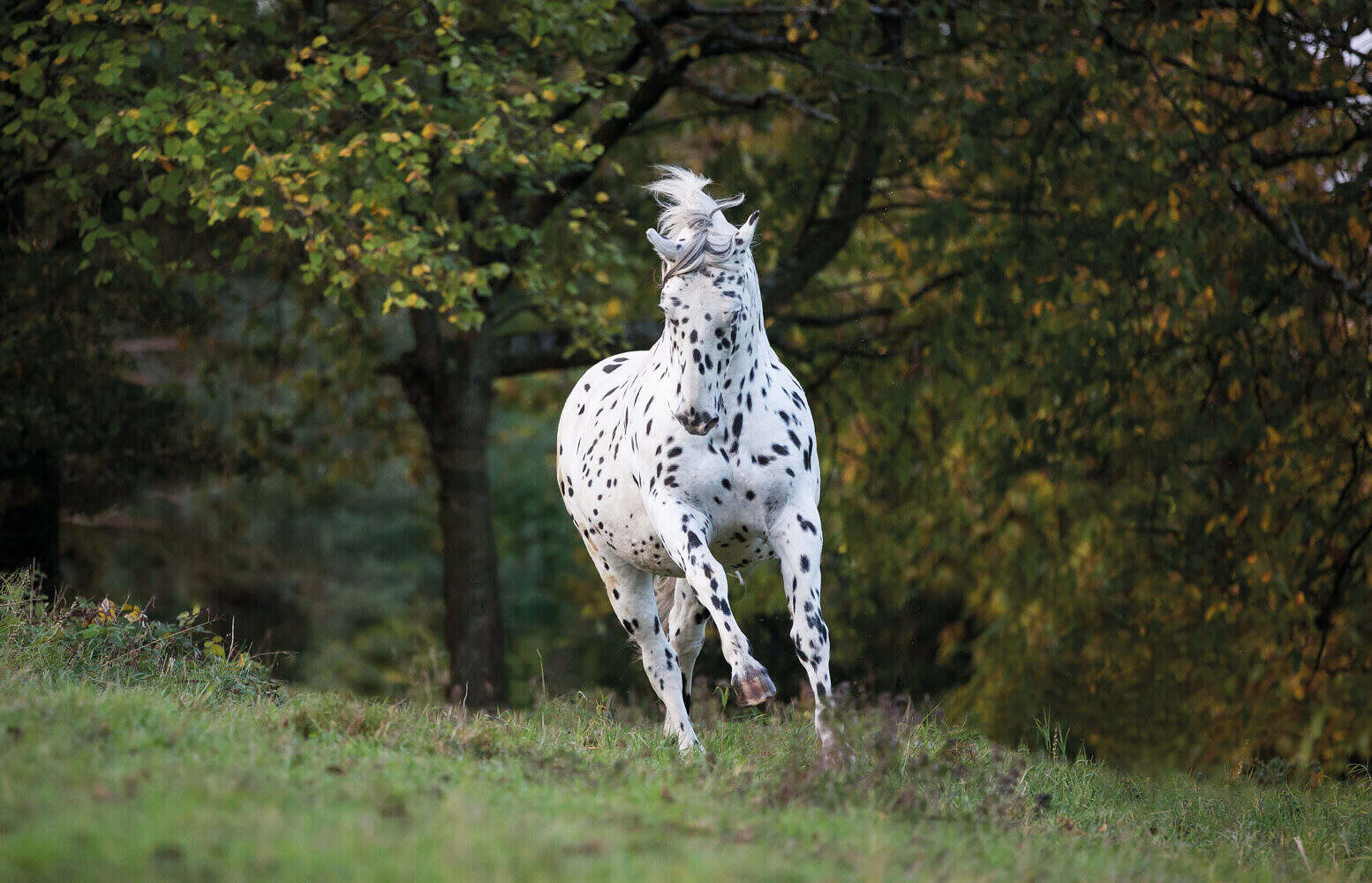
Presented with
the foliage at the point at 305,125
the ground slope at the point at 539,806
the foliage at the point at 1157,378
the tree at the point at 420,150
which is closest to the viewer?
the ground slope at the point at 539,806

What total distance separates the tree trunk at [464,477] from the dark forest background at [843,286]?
4cm

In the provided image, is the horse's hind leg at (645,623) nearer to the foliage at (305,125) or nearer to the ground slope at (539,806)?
the ground slope at (539,806)

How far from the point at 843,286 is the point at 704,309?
1064 cm

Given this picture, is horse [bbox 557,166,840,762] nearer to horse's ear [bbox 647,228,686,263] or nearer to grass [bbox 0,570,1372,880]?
horse's ear [bbox 647,228,686,263]

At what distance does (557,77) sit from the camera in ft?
46.6

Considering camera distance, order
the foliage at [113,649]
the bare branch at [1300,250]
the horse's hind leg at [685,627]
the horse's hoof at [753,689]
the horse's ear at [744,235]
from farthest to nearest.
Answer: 1. the bare branch at [1300,250]
2. the horse's hind leg at [685,627]
3. the foliage at [113,649]
4. the horse's ear at [744,235]
5. the horse's hoof at [753,689]

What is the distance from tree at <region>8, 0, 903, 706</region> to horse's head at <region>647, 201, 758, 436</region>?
4.65 m

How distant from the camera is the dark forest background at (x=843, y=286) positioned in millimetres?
11695

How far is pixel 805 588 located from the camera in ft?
21.3

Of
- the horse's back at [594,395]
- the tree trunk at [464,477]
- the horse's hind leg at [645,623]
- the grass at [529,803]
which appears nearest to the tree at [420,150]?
the tree trunk at [464,477]

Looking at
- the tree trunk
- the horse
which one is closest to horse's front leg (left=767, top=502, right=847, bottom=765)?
the horse

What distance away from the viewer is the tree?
11.0m

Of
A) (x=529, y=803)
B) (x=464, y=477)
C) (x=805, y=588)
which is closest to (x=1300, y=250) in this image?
(x=805, y=588)

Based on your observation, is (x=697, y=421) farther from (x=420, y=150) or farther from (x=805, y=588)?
(x=420, y=150)
